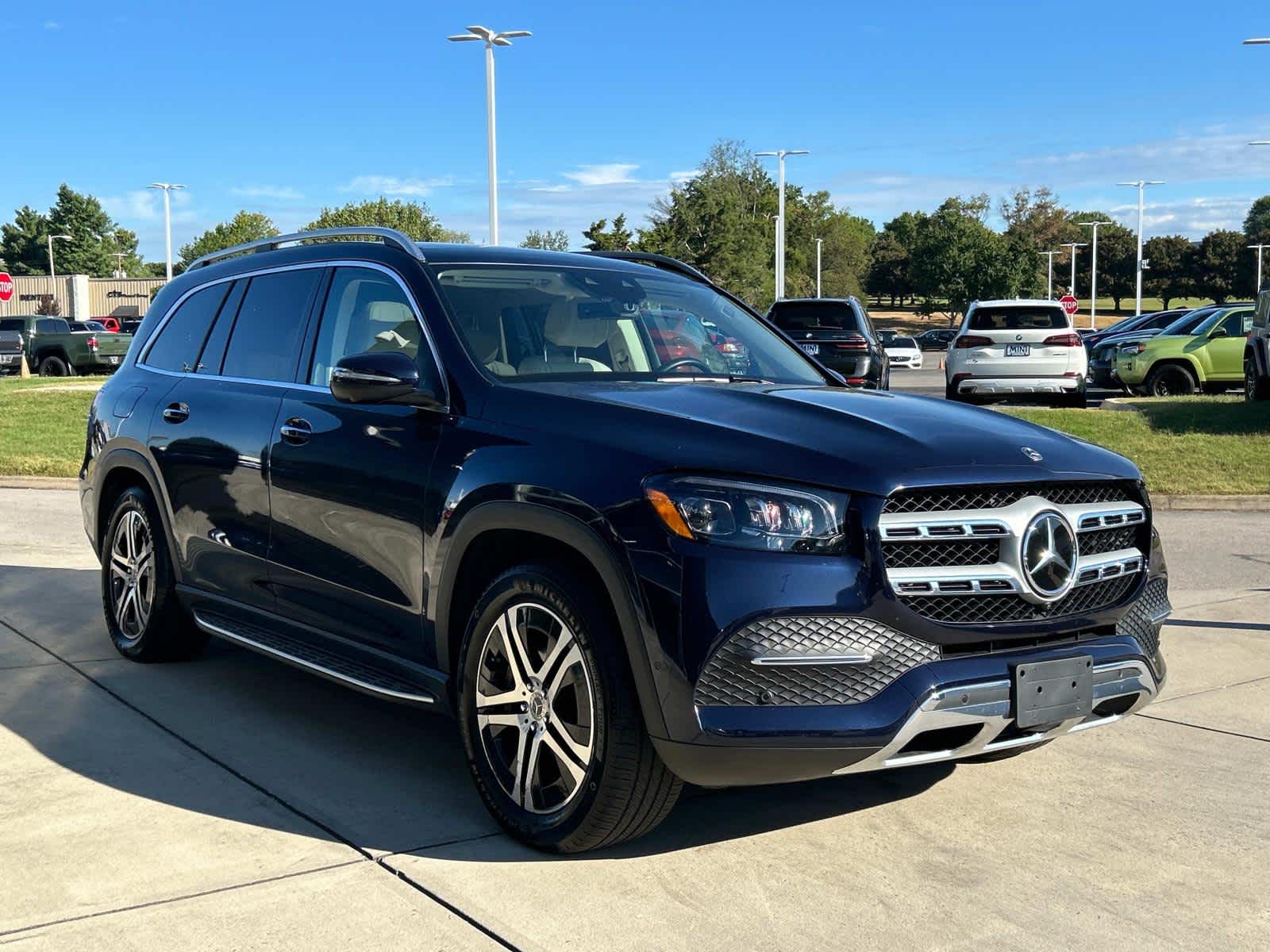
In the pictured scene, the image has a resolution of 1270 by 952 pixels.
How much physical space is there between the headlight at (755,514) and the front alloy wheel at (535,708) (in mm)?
513

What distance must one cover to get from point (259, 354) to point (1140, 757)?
363cm

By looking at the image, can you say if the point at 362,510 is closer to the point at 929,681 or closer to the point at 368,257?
the point at 368,257

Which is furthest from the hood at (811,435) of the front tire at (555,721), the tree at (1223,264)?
the tree at (1223,264)

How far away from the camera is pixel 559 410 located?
4070 millimetres

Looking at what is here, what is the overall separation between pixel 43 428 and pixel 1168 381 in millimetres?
17895

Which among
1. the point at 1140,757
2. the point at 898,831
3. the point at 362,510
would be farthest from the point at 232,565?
the point at 1140,757

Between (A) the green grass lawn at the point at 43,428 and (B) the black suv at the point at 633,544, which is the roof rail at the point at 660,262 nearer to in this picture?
(B) the black suv at the point at 633,544

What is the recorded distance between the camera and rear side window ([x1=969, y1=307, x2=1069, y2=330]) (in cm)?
2078

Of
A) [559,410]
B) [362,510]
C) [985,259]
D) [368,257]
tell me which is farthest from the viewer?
[985,259]

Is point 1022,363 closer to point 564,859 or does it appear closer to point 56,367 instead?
point 564,859

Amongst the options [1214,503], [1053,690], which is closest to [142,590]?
[1053,690]

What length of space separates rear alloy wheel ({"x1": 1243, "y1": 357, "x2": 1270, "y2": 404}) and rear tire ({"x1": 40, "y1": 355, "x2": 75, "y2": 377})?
27823 mm

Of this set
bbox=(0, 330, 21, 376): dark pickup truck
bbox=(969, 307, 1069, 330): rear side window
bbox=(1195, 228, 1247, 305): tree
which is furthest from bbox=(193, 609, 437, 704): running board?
bbox=(1195, 228, 1247, 305): tree

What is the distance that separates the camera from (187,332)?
20.6 feet
